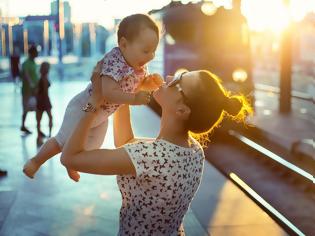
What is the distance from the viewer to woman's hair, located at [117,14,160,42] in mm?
2281

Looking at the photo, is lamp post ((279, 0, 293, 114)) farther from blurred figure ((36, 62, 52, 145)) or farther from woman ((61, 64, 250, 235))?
woman ((61, 64, 250, 235))

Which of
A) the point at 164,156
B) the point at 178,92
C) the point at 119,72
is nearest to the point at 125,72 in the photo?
the point at 119,72

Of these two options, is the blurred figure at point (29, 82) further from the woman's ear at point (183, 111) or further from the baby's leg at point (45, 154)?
the woman's ear at point (183, 111)

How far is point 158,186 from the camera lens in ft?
6.84

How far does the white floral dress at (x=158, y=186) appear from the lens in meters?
2.04

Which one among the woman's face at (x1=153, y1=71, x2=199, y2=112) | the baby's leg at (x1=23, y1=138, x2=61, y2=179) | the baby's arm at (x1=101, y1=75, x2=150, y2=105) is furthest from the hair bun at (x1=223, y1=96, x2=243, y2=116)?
the baby's leg at (x1=23, y1=138, x2=61, y2=179)

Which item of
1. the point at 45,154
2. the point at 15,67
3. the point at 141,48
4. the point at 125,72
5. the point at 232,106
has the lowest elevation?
the point at 15,67

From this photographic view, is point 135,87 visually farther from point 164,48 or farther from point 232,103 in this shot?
point 164,48

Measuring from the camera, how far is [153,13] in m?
14.2

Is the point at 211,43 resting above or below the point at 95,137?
above

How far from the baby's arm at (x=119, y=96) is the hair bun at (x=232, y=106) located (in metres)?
0.36

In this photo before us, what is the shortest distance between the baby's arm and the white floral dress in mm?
233

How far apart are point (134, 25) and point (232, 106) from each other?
591 mm

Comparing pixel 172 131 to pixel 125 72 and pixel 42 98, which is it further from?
pixel 42 98
